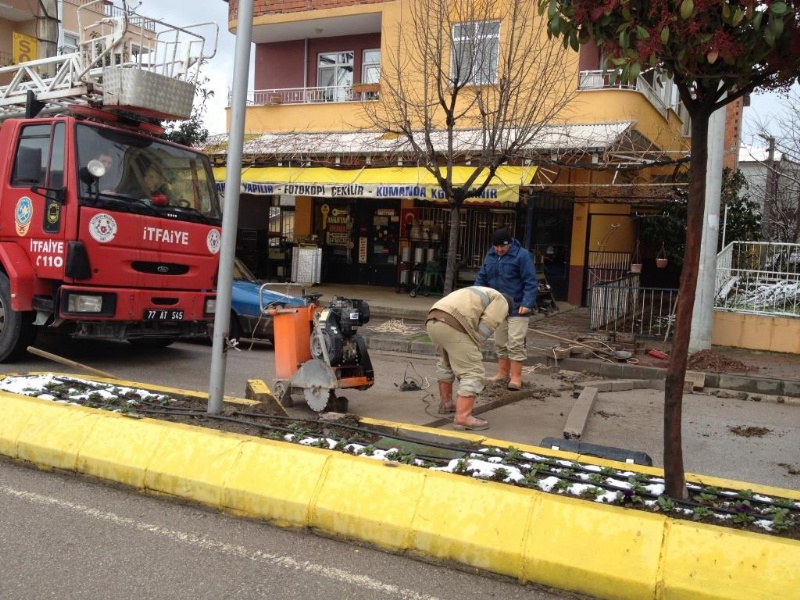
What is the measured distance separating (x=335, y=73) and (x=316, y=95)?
869 mm

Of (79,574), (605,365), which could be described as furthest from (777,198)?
(79,574)

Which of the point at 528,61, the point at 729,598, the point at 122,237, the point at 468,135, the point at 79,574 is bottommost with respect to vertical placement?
the point at 79,574

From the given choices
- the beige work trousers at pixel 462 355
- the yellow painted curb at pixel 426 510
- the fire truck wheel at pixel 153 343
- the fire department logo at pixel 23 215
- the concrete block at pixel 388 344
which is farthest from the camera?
the concrete block at pixel 388 344

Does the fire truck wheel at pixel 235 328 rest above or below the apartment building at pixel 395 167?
below

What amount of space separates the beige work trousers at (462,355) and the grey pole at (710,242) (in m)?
5.27

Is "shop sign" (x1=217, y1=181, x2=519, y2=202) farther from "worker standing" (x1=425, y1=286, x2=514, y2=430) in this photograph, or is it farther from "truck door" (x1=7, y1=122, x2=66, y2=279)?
"worker standing" (x1=425, y1=286, x2=514, y2=430)

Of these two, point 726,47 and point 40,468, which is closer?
point 726,47

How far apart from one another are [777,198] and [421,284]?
13.6 metres

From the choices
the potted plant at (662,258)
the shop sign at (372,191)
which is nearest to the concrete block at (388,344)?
the shop sign at (372,191)

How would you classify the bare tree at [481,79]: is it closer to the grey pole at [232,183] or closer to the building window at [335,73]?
the building window at [335,73]

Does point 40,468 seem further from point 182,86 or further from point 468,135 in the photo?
point 468,135

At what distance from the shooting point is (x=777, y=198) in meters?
23.6

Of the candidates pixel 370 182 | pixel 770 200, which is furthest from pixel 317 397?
pixel 770 200

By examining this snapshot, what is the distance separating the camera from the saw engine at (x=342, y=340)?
6.51 m
